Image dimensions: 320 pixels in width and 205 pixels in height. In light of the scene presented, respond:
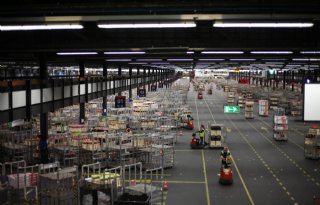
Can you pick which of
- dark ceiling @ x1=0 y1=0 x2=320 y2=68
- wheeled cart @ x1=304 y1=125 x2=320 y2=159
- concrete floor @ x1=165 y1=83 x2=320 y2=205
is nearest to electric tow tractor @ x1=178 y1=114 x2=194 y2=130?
concrete floor @ x1=165 y1=83 x2=320 y2=205

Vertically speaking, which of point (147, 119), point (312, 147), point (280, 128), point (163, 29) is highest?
point (163, 29)

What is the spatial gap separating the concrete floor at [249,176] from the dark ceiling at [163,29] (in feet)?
24.8

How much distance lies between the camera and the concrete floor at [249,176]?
20.6m

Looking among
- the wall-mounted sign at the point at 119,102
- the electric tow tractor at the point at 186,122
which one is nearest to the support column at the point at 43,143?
the wall-mounted sign at the point at 119,102

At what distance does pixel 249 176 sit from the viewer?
25.2 metres

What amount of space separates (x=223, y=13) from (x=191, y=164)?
19.2 m

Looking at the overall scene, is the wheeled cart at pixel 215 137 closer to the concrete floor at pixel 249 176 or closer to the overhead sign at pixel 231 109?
the concrete floor at pixel 249 176

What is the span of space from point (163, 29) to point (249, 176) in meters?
11.6

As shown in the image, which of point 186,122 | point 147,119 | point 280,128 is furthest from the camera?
point 186,122

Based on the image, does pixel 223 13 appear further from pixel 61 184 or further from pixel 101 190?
pixel 61 184

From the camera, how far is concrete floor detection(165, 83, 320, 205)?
20.6m

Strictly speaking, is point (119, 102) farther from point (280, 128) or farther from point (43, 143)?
point (280, 128)

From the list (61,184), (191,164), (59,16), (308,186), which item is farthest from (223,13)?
(191,164)

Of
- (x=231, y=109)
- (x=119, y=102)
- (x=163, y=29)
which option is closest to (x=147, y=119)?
(x=119, y=102)
